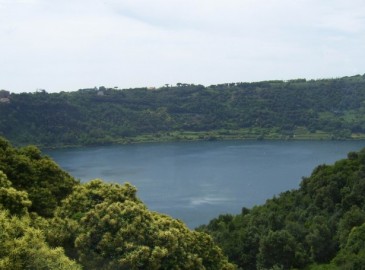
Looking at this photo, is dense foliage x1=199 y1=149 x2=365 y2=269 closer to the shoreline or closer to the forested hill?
the shoreline

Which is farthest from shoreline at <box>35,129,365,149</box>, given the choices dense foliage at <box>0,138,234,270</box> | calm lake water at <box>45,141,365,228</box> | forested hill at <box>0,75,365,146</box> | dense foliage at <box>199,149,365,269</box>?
dense foliage at <box>0,138,234,270</box>

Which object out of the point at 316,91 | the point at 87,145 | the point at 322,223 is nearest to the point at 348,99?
the point at 316,91

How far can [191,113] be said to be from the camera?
138625mm

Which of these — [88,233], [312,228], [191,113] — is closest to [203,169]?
[191,113]

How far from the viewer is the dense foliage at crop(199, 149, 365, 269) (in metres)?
22.0

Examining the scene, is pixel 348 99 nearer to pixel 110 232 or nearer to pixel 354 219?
pixel 354 219

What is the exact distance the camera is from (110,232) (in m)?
13.1

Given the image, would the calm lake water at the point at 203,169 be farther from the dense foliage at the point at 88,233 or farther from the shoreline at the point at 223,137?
the dense foliage at the point at 88,233

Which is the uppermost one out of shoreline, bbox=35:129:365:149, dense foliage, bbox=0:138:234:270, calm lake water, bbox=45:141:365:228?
dense foliage, bbox=0:138:234:270

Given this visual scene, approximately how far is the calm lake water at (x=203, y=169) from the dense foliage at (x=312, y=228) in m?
22.3

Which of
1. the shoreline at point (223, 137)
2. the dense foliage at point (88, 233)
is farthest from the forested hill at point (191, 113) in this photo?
the dense foliage at point (88, 233)

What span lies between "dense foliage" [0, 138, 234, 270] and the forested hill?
3666 inches

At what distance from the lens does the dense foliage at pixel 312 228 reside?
22000 mm

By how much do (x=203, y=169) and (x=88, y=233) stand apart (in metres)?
70.7
